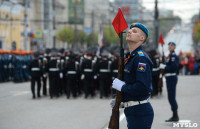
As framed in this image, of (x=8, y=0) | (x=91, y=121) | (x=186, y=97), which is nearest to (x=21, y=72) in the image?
(x=186, y=97)

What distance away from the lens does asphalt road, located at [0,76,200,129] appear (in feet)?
32.9

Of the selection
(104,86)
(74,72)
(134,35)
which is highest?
(134,35)

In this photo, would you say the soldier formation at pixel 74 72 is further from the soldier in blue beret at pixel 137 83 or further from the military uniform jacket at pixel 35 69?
the soldier in blue beret at pixel 137 83

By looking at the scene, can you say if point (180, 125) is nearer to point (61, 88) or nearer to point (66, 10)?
point (61, 88)

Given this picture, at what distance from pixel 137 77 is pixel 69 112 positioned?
7.52m

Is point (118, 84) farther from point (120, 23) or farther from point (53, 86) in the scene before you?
point (53, 86)

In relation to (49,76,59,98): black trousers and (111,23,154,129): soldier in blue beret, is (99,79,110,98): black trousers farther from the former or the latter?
(111,23,154,129): soldier in blue beret

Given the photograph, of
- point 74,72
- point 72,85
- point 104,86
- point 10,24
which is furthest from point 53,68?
point 10,24

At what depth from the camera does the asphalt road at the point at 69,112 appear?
10.0 metres

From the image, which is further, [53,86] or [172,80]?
[53,86]

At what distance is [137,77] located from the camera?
4.81m

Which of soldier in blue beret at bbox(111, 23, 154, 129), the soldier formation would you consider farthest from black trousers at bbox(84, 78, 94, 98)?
soldier in blue beret at bbox(111, 23, 154, 129)

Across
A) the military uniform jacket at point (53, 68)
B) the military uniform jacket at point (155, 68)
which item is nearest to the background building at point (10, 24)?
the military uniform jacket at point (53, 68)

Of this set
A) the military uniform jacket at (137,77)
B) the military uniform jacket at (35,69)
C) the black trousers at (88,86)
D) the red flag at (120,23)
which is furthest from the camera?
the black trousers at (88,86)
